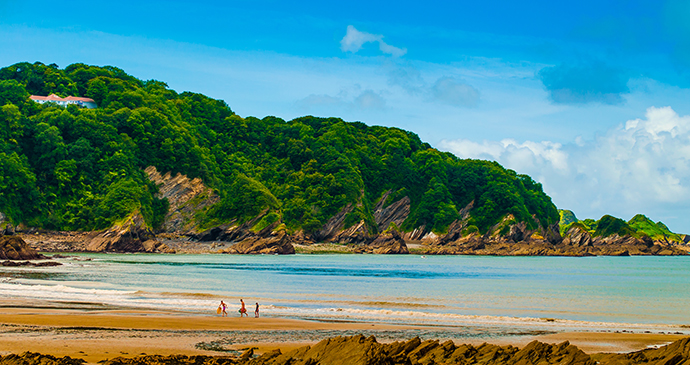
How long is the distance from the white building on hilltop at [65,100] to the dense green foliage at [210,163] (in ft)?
7.41

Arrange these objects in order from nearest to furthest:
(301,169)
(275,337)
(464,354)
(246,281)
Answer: (464,354)
(275,337)
(246,281)
(301,169)

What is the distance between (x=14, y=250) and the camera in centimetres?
5428

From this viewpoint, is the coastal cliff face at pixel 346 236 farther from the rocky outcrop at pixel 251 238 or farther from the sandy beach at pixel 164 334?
the sandy beach at pixel 164 334

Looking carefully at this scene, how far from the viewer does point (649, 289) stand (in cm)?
4112

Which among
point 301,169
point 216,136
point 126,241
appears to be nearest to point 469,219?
point 301,169

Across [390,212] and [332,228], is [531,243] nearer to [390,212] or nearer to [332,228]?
[390,212]

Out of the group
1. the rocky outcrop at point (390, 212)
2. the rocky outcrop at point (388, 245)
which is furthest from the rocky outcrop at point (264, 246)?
the rocky outcrop at point (390, 212)

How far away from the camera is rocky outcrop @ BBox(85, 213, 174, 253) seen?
79.6 metres

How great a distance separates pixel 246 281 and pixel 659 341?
29493mm

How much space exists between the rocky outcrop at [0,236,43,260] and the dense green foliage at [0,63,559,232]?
2317cm

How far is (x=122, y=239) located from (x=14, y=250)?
26459mm

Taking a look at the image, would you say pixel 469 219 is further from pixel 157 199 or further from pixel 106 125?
pixel 106 125

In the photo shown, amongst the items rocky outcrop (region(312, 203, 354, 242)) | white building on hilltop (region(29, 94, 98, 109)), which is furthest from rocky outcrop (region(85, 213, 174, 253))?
rocky outcrop (region(312, 203, 354, 242))

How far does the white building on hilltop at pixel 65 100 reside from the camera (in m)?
106
